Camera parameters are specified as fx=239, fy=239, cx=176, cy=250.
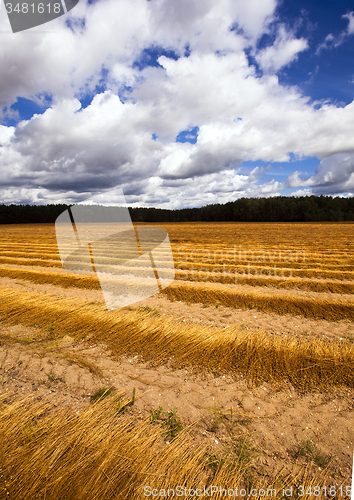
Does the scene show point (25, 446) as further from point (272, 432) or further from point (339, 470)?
point (339, 470)

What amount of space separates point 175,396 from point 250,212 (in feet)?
340

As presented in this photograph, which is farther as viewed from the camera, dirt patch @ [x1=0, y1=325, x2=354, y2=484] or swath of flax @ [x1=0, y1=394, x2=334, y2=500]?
dirt patch @ [x1=0, y1=325, x2=354, y2=484]

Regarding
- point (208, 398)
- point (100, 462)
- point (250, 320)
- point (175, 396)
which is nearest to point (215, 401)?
point (208, 398)

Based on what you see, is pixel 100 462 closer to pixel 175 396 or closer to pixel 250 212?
pixel 175 396

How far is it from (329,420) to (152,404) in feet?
9.09

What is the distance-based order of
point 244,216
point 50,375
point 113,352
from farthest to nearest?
point 244,216
point 113,352
point 50,375

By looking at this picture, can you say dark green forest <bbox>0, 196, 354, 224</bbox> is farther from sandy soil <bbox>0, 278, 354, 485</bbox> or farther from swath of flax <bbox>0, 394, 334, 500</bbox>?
swath of flax <bbox>0, 394, 334, 500</bbox>

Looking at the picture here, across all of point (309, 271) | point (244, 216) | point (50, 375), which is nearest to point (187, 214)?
point (244, 216)

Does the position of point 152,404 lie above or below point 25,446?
below

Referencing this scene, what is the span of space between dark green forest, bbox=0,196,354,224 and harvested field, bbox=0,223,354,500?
94.6 meters

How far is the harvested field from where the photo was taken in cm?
291

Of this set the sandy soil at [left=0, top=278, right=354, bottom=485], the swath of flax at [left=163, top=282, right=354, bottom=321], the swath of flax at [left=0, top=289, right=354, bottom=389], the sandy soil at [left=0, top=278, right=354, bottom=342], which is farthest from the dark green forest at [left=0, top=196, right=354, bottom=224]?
the sandy soil at [left=0, top=278, right=354, bottom=485]

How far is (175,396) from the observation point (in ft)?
13.7

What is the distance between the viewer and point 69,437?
3312 mm
